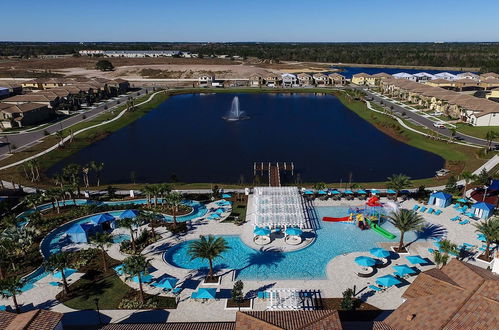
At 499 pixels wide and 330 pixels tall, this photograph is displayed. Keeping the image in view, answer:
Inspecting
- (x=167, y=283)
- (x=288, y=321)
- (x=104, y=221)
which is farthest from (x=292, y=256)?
(x=104, y=221)

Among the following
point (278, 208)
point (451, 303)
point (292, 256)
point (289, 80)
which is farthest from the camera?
point (289, 80)

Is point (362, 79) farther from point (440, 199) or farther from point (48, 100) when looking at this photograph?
point (48, 100)

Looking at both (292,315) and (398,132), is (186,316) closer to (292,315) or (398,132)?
(292,315)

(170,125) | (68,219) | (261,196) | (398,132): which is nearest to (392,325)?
(261,196)

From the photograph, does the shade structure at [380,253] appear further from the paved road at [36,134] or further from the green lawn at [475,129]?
the paved road at [36,134]

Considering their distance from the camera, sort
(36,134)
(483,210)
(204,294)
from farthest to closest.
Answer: (36,134) < (483,210) < (204,294)

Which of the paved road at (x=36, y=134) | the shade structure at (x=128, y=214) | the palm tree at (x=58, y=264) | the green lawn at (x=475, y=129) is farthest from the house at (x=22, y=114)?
the green lawn at (x=475, y=129)
